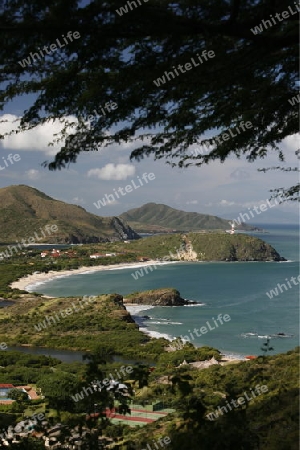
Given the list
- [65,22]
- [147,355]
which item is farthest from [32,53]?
[147,355]

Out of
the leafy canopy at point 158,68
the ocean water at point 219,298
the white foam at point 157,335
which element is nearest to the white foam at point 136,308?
the ocean water at point 219,298

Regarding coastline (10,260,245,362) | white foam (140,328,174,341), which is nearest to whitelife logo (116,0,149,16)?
coastline (10,260,245,362)

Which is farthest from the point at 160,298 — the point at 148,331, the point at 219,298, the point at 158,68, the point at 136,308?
the point at 158,68

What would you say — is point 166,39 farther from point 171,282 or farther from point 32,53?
Answer: point 171,282

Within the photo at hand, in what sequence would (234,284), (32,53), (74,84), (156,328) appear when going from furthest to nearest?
(234,284), (156,328), (74,84), (32,53)

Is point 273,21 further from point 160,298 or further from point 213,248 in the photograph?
point 213,248

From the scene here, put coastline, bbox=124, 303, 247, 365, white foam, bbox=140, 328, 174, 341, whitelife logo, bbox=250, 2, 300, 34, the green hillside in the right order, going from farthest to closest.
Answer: the green hillside < white foam, bbox=140, 328, 174, 341 < coastline, bbox=124, 303, 247, 365 < whitelife logo, bbox=250, 2, 300, 34

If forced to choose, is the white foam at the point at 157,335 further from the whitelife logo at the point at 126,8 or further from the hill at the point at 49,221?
the hill at the point at 49,221

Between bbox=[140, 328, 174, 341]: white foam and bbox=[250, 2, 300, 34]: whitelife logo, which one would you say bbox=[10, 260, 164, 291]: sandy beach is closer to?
bbox=[140, 328, 174, 341]: white foam
